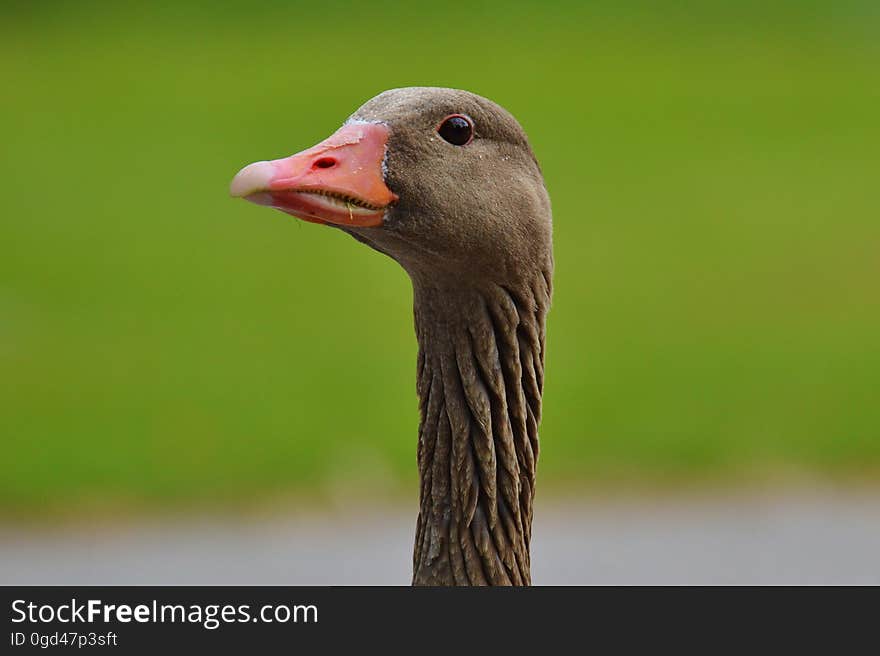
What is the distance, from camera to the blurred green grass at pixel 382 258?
9.84m

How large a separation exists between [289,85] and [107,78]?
11.9ft

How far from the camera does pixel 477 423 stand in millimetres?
3578

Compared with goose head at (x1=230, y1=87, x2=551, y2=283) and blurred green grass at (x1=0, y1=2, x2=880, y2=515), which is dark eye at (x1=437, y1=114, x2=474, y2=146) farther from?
blurred green grass at (x1=0, y1=2, x2=880, y2=515)

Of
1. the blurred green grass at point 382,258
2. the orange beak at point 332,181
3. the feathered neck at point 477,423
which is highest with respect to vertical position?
the blurred green grass at point 382,258

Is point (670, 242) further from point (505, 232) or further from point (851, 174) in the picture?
point (505, 232)

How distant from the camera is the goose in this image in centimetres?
317

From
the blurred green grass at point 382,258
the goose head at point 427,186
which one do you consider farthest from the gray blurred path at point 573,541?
the goose head at point 427,186

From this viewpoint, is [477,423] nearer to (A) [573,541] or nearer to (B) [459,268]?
(B) [459,268]

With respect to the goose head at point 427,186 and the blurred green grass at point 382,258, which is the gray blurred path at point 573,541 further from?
the goose head at point 427,186

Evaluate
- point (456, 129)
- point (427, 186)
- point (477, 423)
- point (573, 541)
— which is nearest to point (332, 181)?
point (427, 186)

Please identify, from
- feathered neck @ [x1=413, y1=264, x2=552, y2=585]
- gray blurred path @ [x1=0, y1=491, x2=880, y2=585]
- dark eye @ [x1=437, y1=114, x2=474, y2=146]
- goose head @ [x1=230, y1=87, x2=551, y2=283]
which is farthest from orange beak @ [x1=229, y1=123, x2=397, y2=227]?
gray blurred path @ [x1=0, y1=491, x2=880, y2=585]

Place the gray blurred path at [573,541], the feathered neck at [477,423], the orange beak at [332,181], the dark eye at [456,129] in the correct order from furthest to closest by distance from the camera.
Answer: the gray blurred path at [573,541], the feathered neck at [477,423], the dark eye at [456,129], the orange beak at [332,181]

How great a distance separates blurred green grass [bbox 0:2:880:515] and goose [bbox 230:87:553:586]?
5504 mm

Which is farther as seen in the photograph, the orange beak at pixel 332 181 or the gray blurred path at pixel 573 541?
the gray blurred path at pixel 573 541
